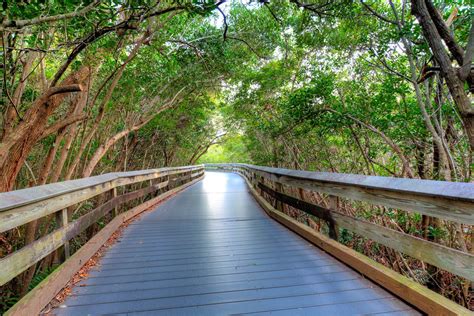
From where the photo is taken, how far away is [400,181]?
7.36 ft

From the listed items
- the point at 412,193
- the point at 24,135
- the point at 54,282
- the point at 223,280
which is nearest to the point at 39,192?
the point at 54,282

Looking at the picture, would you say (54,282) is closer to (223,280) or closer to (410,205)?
(223,280)

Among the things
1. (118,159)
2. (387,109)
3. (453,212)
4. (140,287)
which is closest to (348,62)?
(387,109)

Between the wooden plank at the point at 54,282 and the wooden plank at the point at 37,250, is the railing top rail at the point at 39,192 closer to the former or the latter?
the wooden plank at the point at 37,250

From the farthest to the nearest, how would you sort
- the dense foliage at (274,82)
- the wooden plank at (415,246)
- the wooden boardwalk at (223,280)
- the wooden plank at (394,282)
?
the dense foliage at (274,82), the wooden boardwalk at (223,280), the wooden plank at (394,282), the wooden plank at (415,246)

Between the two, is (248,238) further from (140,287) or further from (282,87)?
(282,87)

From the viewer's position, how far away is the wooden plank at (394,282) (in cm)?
186

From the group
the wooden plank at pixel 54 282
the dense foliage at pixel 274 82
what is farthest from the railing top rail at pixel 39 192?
the dense foliage at pixel 274 82

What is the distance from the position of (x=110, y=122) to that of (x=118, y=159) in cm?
287

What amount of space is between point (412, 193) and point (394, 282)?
75 cm

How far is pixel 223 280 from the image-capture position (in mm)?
2648

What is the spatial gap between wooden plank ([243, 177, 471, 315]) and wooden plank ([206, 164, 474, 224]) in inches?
22.1

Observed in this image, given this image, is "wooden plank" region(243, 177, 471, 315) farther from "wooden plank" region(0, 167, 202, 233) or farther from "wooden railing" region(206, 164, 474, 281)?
"wooden plank" region(0, 167, 202, 233)

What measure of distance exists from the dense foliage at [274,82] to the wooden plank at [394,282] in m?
1.58
